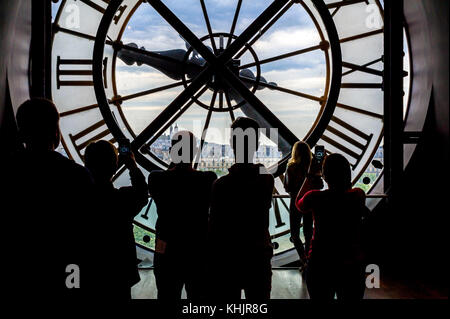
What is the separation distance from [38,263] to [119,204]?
383 millimetres

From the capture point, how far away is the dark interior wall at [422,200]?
2428 millimetres

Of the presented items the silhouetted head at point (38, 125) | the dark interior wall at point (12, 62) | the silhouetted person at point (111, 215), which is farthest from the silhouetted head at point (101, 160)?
the dark interior wall at point (12, 62)

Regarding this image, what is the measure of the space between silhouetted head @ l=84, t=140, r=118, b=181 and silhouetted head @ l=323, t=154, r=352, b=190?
808 mm

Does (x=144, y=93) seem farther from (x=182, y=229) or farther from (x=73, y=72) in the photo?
(x=182, y=229)

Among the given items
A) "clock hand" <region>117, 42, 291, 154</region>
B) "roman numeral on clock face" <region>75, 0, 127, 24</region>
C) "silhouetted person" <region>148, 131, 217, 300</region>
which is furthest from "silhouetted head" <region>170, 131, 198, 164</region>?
"roman numeral on clock face" <region>75, 0, 127, 24</region>

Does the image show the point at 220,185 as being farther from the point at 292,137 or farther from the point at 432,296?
the point at 432,296

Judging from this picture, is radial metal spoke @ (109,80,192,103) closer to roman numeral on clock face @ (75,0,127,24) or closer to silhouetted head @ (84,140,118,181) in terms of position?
roman numeral on clock face @ (75,0,127,24)

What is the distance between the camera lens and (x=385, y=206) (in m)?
2.50

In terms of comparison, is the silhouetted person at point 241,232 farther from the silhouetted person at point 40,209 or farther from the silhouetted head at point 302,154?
the silhouetted head at point 302,154

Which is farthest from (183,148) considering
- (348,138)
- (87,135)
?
(348,138)

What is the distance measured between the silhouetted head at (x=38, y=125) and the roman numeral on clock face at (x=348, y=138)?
2469 mm

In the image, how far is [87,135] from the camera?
2.97 m
